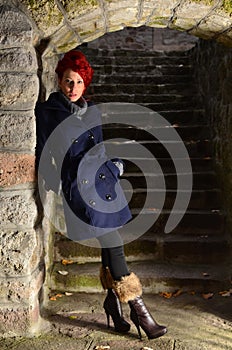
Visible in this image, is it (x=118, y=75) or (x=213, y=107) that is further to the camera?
(x=118, y=75)

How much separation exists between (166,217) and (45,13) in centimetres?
238

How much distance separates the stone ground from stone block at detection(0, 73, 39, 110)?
5.24ft

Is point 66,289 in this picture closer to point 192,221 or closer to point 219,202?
point 192,221

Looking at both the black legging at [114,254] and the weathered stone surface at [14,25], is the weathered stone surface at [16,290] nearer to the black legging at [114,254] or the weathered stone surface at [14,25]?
the black legging at [114,254]

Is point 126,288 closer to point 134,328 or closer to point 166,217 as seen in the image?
point 134,328

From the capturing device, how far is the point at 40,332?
3.02m

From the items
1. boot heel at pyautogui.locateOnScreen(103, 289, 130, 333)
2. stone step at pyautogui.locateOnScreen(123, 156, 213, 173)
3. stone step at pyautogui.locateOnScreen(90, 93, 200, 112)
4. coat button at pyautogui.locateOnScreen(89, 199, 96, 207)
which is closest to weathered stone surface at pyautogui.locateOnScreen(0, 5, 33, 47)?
coat button at pyautogui.locateOnScreen(89, 199, 96, 207)

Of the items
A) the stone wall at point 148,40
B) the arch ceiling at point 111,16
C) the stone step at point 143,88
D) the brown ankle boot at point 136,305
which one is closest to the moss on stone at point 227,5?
the arch ceiling at point 111,16

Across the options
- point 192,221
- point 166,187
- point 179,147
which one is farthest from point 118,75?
point 192,221

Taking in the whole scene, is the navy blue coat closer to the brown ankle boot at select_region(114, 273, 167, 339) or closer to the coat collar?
the coat collar

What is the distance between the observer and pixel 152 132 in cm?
550

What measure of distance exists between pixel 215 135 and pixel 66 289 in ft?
8.17

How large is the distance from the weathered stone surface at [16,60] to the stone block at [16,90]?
1.5 inches

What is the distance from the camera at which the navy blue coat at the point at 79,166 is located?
2834mm
